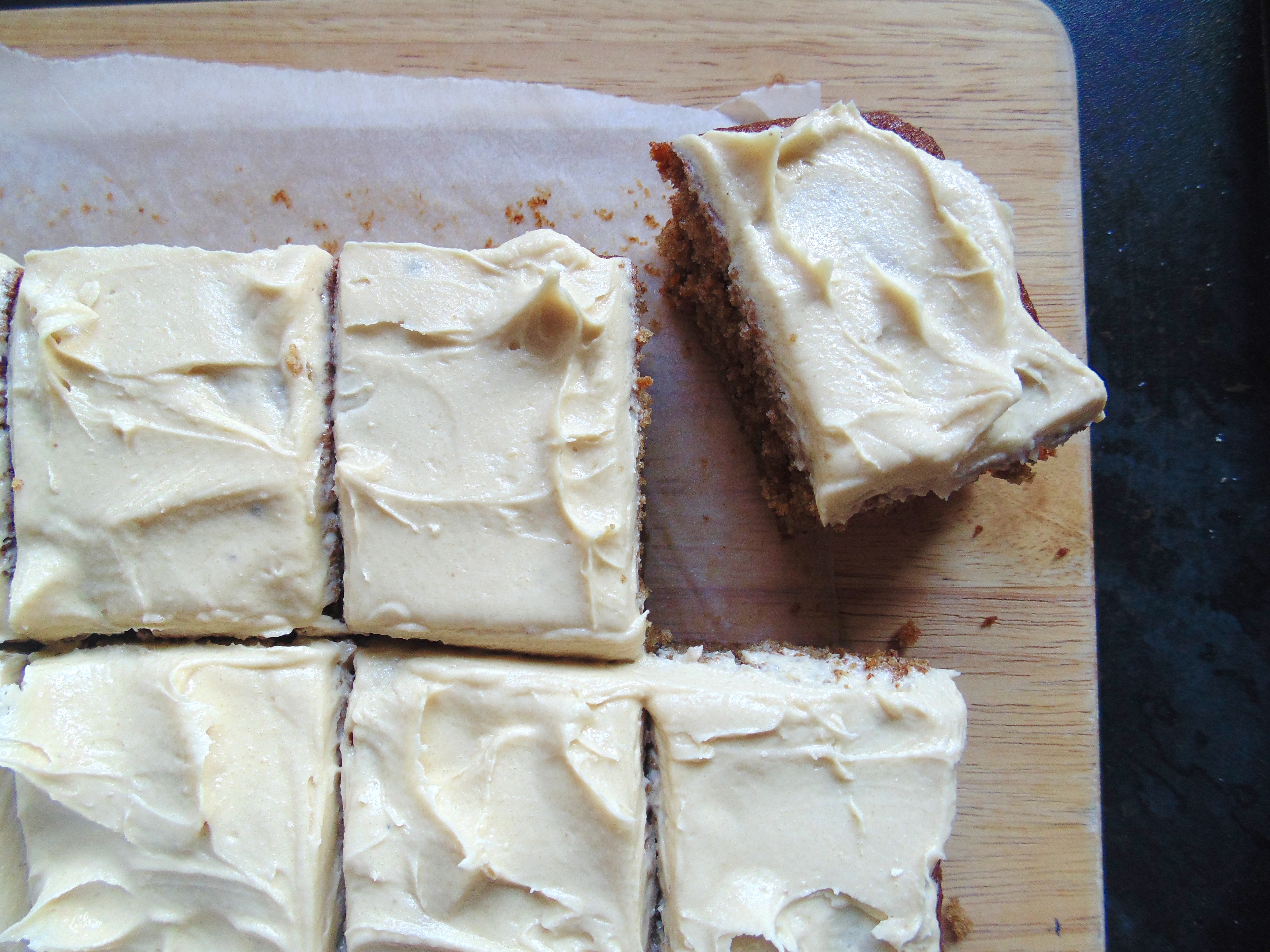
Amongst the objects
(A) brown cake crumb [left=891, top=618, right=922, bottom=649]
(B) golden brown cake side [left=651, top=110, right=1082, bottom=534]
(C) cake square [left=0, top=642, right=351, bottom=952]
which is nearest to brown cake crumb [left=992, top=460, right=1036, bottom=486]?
(B) golden brown cake side [left=651, top=110, right=1082, bottom=534]

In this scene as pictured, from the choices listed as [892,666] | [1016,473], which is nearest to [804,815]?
[892,666]

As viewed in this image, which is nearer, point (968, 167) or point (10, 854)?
point (10, 854)

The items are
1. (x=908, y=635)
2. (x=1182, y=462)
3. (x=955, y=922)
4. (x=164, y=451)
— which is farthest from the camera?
(x=1182, y=462)

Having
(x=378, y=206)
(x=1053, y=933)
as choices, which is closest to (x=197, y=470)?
(x=378, y=206)

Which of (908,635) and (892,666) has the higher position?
(892,666)

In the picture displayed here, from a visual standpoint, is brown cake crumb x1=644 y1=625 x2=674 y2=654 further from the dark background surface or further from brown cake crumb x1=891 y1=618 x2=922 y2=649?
the dark background surface

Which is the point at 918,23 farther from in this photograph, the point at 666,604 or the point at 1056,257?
the point at 666,604

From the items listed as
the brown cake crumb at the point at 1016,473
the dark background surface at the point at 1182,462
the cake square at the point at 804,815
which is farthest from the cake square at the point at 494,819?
the dark background surface at the point at 1182,462

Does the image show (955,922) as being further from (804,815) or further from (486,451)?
(486,451)
